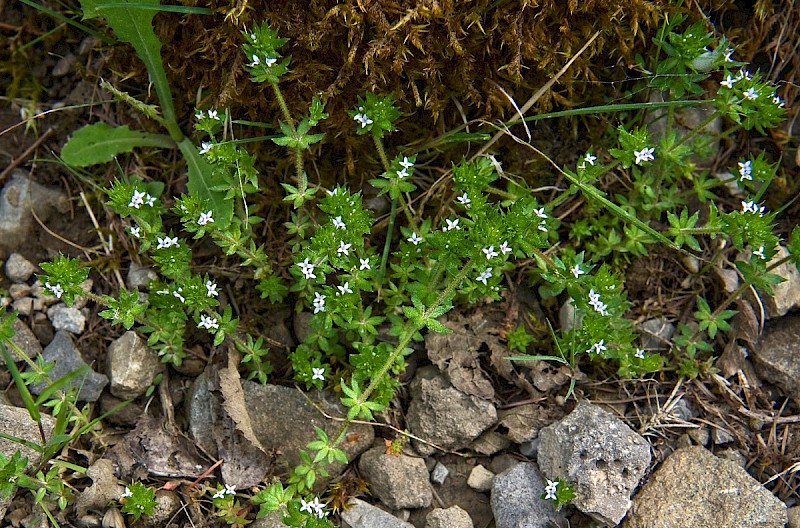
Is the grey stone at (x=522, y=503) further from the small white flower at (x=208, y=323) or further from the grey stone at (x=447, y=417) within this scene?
the small white flower at (x=208, y=323)

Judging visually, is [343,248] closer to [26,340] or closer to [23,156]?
[26,340]

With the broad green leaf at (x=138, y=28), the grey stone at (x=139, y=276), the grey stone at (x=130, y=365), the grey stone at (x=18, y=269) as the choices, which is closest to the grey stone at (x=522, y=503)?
the grey stone at (x=130, y=365)

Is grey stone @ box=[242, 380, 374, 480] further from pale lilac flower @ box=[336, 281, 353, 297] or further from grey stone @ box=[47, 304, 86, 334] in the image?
grey stone @ box=[47, 304, 86, 334]

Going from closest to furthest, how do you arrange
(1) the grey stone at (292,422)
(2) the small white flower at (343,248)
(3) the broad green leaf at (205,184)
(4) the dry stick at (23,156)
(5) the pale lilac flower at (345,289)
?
(2) the small white flower at (343,248)
(5) the pale lilac flower at (345,289)
(3) the broad green leaf at (205,184)
(1) the grey stone at (292,422)
(4) the dry stick at (23,156)

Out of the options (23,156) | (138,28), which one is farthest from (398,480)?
(23,156)

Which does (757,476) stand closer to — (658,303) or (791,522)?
(791,522)

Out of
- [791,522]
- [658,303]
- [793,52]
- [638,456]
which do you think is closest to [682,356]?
[658,303]
